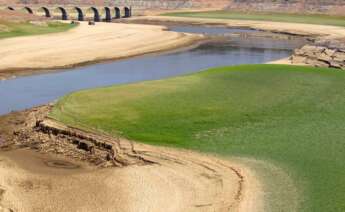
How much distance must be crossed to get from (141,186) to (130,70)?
103ft

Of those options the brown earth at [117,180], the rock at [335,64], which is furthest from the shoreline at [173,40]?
the brown earth at [117,180]

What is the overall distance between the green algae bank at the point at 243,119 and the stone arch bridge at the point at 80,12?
85502 mm

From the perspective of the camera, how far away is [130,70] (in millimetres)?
50156

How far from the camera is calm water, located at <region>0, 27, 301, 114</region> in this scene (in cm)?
3728

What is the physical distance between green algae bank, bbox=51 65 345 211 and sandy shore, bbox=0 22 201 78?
62.2 ft

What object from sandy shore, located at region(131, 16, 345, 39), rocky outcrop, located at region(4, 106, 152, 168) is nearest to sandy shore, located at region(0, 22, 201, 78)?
rocky outcrop, located at region(4, 106, 152, 168)

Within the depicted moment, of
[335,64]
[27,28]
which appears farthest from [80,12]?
[335,64]

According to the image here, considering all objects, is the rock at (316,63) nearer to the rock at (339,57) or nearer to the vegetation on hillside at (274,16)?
the rock at (339,57)

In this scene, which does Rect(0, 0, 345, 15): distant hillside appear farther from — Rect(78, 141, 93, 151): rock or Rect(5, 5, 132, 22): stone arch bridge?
Rect(78, 141, 93, 151): rock

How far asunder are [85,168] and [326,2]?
114 meters

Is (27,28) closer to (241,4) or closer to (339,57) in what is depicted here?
(339,57)

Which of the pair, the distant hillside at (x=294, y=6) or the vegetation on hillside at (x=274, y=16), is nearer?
the vegetation on hillside at (x=274, y=16)

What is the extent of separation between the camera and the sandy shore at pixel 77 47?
1969 inches

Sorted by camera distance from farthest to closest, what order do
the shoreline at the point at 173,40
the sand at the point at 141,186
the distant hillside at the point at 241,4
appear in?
the distant hillside at the point at 241,4 < the shoreline at the point at 173,40 < the sand at the point at 141,186
